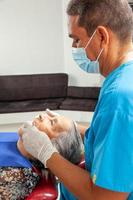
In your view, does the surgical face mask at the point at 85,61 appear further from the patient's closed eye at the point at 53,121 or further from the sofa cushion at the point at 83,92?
the sofa cushion at the point at 83,92

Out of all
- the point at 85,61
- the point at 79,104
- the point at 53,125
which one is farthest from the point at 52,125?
the point at 79,104

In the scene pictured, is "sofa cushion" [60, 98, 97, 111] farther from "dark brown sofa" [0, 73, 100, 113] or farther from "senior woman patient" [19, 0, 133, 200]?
"senior woman patient" [19, 0, 133, 200]

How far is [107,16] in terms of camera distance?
0.99 meters

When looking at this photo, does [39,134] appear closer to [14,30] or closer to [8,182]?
[8,182]

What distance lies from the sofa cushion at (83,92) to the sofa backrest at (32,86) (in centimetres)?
10

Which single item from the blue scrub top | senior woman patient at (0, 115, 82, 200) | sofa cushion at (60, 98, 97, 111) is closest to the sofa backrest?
sofa cushion at (60, 98, 97, 111)

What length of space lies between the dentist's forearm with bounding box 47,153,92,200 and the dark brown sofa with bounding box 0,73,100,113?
2.80 meters

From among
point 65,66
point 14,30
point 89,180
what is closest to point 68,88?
point 65,66

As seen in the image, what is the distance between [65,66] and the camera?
406cm

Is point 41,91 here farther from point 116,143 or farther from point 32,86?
point 116,143

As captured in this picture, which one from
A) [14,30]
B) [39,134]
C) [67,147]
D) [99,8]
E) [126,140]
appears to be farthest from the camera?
[14,30]

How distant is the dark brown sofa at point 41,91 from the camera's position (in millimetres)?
3896

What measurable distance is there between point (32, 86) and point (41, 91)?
0.15 m

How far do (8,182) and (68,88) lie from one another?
259 centimetres
